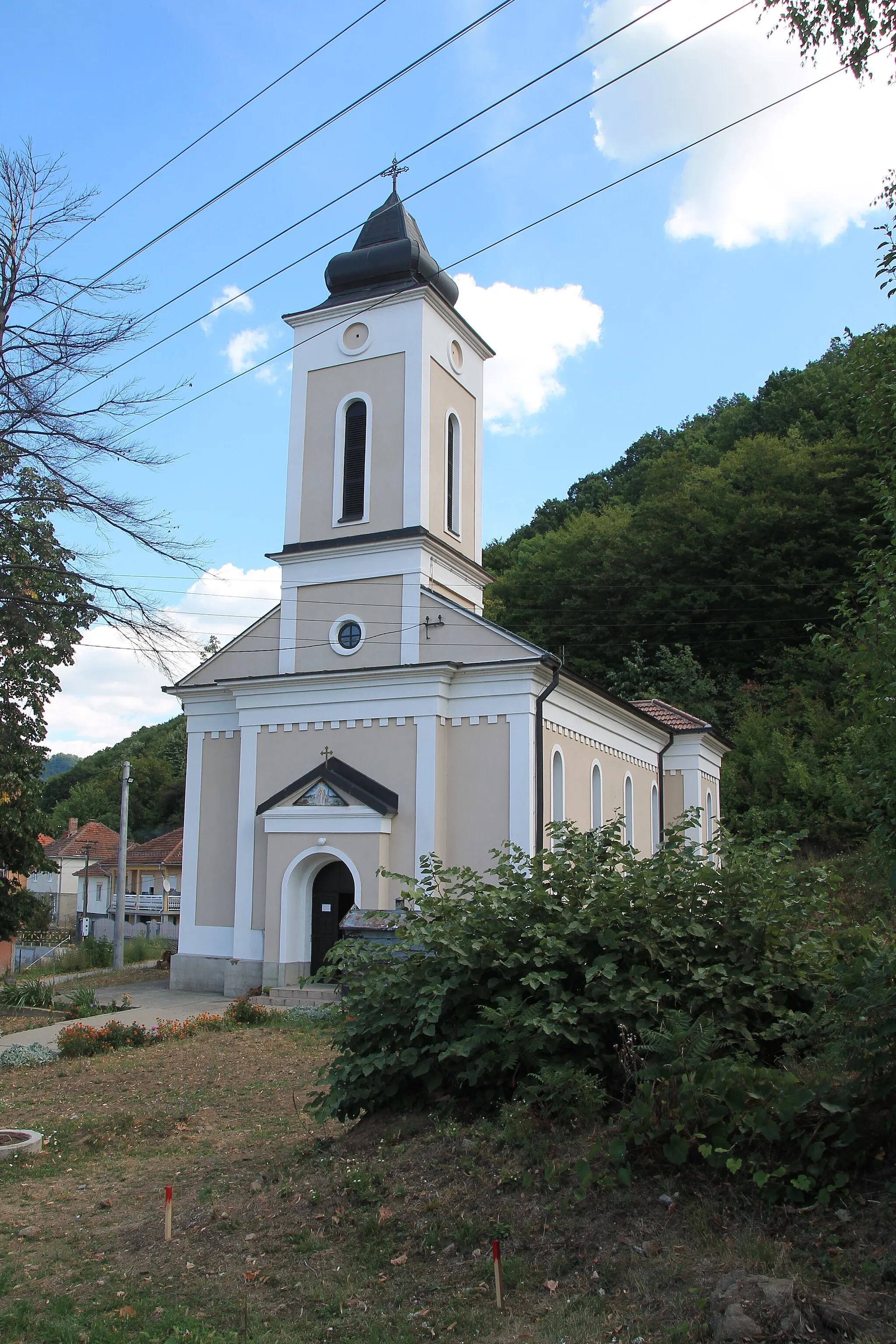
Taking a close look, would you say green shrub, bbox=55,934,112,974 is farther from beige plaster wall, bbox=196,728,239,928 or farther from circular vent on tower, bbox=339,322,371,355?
circular vent on tower, bbox=339,322,371,355

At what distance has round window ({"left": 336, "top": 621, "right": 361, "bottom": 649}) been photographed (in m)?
20.3

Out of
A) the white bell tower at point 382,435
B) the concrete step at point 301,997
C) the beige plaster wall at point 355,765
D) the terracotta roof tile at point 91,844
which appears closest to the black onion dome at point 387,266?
the white bell tower at point 382,435

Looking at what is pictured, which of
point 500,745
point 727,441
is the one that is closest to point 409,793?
point 500,745

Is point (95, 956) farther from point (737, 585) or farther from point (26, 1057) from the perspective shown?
point (737, 585)

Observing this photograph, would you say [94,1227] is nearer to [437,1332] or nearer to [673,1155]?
[437,1332]

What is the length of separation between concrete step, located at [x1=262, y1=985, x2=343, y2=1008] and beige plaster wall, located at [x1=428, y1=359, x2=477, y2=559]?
29.7 ft

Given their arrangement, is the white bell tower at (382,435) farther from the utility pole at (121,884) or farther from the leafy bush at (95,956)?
the leafy bush at (95,956)

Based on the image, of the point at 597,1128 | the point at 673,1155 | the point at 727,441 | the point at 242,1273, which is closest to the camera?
the point at 673,1155

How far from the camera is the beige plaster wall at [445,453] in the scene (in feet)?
70.0

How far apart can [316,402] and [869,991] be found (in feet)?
63.4

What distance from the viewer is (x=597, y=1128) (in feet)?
19.9

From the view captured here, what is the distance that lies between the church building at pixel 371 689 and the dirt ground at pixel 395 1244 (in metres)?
10.9

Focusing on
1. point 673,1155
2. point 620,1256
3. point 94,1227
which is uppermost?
point 673,1155

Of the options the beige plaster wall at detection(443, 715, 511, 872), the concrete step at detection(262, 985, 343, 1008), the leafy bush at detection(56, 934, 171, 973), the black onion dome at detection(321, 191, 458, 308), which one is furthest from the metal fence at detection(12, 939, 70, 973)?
the black onion dome at detection(321, 191, 458, 308)
